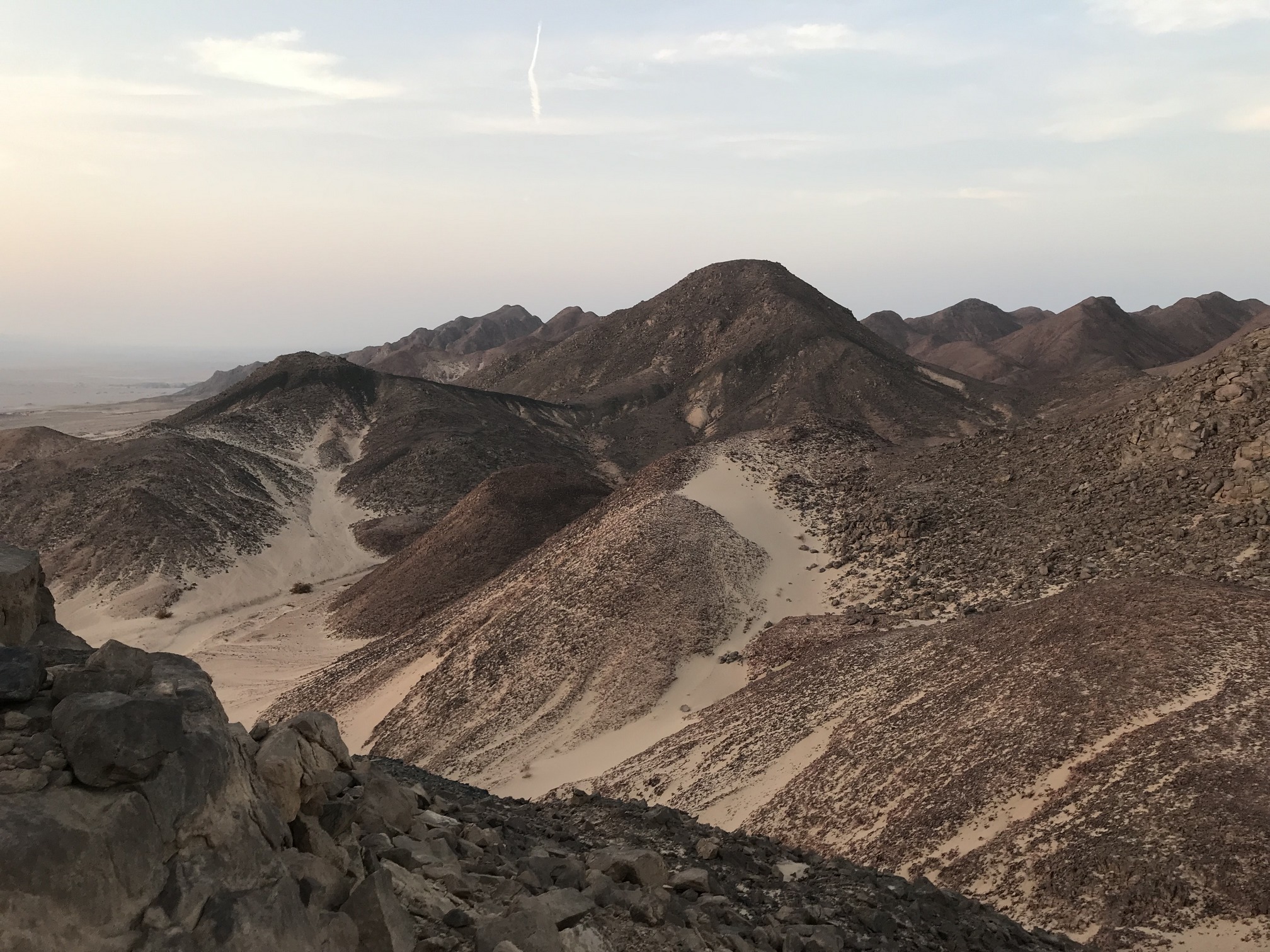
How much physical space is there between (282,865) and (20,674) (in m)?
2.18

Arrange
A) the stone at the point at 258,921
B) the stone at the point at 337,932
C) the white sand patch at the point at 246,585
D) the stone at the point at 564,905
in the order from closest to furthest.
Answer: the stone at the point at 258,921 < the stone at the point at 337,932 < the stone at the point at 564,905 < the white sand patch at the point at 246,585

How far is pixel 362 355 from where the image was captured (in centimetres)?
17512

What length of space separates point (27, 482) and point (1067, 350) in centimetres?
10505

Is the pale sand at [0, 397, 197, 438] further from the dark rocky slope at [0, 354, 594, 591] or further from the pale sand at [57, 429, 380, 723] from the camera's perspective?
the pale sand at [57, 429, 380, 723]

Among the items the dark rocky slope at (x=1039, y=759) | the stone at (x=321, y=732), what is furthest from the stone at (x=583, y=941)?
the dark rocky slope at (x=1039, y=759)

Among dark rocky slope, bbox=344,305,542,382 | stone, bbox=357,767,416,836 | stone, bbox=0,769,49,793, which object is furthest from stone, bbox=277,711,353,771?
dark rocky slope, bbox=344,305,542,382

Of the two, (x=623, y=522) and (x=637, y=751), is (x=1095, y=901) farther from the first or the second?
(x=623, y=522)

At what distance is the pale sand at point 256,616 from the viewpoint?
31375 mm

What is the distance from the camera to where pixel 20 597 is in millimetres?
7949

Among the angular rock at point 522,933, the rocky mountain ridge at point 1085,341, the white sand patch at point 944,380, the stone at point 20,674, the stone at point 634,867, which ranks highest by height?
the rocky mountain ridge at point 1085,341

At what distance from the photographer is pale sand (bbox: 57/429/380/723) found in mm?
31375

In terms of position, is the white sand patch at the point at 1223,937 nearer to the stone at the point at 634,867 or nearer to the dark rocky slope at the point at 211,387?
the stone at the point at 634,867

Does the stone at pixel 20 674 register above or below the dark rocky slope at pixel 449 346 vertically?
below

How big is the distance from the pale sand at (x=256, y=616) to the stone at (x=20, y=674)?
857 inches
